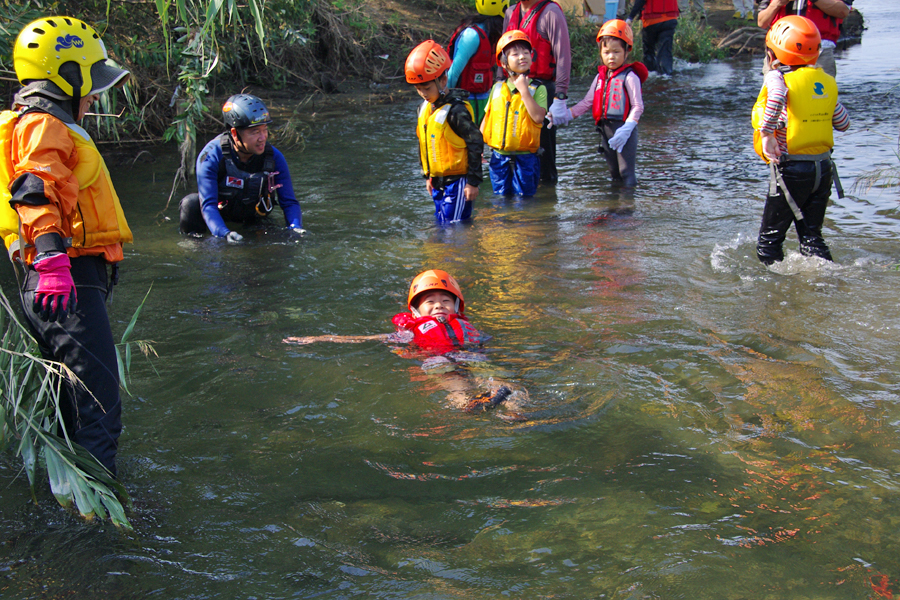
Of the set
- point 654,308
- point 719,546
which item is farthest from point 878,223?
point 719,546

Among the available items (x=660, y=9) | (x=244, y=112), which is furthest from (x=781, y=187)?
(x=660, y=9)

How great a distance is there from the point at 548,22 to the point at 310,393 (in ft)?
18.9

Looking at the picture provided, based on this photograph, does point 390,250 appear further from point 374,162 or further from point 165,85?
point 165,85

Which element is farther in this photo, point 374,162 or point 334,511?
point 374,162

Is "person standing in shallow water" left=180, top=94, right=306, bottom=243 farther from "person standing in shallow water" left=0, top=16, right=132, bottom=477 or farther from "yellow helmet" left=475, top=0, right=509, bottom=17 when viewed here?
"person standing in shallow water" left=0, top=16, right=132, bottom=477

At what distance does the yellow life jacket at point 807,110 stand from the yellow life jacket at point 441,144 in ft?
9.49

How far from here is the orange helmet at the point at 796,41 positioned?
5.63 m

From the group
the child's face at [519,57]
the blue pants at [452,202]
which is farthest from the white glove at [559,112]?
the blue pants at [452,202]

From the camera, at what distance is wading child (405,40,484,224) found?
23.7ft

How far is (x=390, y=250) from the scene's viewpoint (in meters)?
7.43

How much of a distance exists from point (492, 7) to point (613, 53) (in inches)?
61.1

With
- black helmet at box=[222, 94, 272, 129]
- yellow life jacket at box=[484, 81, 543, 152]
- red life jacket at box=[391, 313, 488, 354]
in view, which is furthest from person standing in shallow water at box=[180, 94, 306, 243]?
red life jacket at box=[391, 313, 488, 354]

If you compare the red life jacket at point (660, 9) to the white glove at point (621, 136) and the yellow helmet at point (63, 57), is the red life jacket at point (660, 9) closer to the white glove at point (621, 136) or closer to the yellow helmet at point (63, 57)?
the white glove at point (621, 136)

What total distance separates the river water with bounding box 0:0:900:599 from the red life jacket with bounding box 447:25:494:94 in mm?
2074
